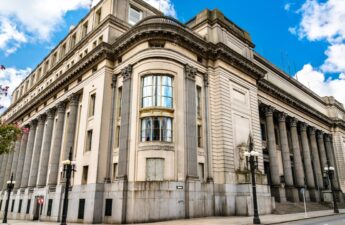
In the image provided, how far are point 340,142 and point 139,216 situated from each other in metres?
50.7

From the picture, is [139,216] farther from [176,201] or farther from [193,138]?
[193,138]

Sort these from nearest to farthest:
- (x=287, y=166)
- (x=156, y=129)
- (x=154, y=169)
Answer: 1. (x=154, y=169)
2. (x=156, y=129)
3. (x=287, y=166)

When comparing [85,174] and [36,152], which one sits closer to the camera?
[85,174]

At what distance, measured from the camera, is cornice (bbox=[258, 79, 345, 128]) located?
40375 millimetres

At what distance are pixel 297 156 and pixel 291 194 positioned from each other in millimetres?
7214

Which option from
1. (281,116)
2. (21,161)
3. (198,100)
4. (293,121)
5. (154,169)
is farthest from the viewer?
(21,161)

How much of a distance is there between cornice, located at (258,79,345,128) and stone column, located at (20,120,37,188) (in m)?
35.2

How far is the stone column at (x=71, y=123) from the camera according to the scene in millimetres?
32375

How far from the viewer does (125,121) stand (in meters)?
27.0

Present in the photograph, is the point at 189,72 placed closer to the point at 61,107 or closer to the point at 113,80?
the point at 113,80

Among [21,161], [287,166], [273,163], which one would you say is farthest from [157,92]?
[21,161]

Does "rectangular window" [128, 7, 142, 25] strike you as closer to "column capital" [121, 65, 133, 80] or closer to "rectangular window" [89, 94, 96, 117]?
"column capital" [121, 65, 133, 80]

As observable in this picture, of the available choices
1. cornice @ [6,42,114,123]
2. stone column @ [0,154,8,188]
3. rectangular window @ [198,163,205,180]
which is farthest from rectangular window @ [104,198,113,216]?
stone column @ [0,154,8,188]

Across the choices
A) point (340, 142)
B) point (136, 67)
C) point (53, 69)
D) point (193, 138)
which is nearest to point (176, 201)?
point (193, 138)
